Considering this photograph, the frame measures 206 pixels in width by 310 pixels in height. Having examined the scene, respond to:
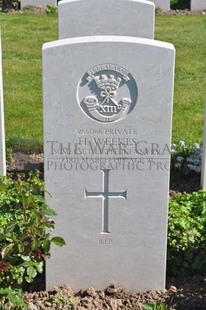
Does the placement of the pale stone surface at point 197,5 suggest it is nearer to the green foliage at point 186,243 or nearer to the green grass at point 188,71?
the green grass at point 188,71

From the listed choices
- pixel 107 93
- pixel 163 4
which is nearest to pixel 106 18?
pixel 107 93

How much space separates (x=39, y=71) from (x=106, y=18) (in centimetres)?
420

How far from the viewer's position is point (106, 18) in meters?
7.09

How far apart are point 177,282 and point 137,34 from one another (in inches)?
A: 108

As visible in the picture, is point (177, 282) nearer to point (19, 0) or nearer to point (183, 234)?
point (183, 234)

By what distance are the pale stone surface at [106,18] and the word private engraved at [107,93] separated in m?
2.43

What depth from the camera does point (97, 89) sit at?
461 centimetres

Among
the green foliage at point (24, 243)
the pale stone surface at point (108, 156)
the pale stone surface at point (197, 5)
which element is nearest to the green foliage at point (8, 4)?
the pale stone surface at point (197, 5)

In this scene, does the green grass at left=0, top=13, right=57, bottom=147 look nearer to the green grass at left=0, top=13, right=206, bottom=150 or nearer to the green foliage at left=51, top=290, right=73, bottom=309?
the green grass at left=0, top=13, right=206, bottom=150

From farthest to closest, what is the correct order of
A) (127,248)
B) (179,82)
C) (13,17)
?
1. (13,17)
2. (179,82)
3. (127,248)

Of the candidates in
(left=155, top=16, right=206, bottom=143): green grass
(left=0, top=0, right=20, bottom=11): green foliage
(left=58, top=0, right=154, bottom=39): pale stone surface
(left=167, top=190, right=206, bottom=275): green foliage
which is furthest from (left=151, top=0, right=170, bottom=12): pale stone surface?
(left=167, top=190, right=206, bottom=275): green foliage

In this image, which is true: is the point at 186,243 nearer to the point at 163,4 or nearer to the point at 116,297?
the point at 116,297

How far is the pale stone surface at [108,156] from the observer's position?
4531 mm

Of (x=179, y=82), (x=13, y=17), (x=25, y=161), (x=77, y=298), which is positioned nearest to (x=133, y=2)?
(x=25, y=161)
